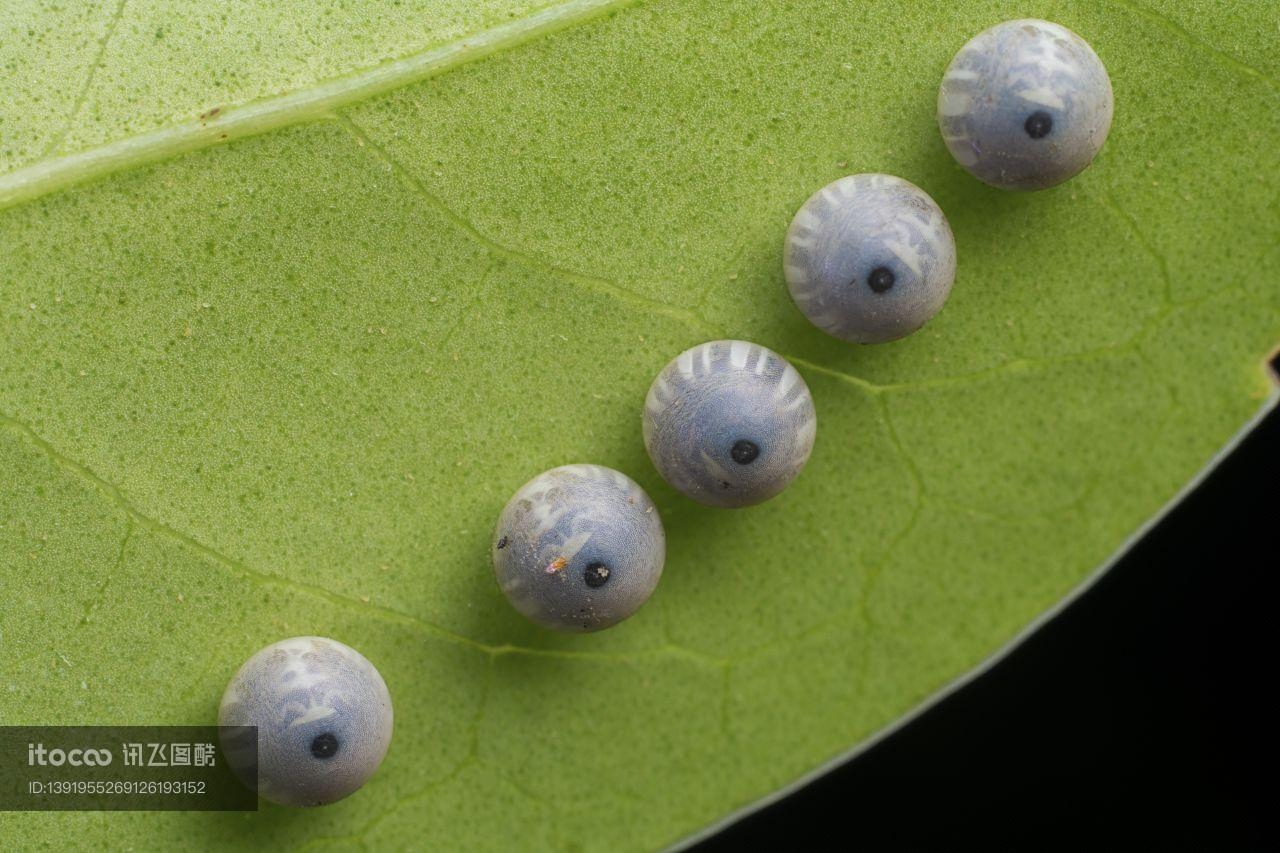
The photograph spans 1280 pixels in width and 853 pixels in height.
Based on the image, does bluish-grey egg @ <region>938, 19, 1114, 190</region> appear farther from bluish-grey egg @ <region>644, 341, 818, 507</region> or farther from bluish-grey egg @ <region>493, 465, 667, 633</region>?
bluish-grey egg @ <region>493, 465, 667, 633</region>

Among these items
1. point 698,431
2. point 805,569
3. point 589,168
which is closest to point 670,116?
point 589,168

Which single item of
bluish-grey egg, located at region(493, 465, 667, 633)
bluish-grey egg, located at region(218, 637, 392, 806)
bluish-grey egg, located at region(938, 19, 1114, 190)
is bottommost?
bluish-grey egg, located at region(218, 637, 392, 806)

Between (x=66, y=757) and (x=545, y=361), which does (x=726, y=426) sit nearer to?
(x=545, y=361)

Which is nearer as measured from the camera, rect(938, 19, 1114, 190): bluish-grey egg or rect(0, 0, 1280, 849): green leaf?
rect(938, 19, 1114, 190): bluish-grey egg

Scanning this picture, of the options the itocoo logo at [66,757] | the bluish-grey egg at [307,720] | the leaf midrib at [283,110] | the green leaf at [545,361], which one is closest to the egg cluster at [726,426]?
the bluish-grey egg at [307,720]

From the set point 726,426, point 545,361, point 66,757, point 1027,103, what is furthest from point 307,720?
point 1027,103

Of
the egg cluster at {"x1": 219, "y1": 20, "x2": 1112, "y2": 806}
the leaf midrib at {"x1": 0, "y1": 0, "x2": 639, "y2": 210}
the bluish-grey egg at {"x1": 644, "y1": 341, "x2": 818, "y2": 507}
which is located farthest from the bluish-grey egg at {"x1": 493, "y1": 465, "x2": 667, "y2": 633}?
the leaf midrib at {"x1": 0, "y1": 0, "x2": 639, "y2": 210}
